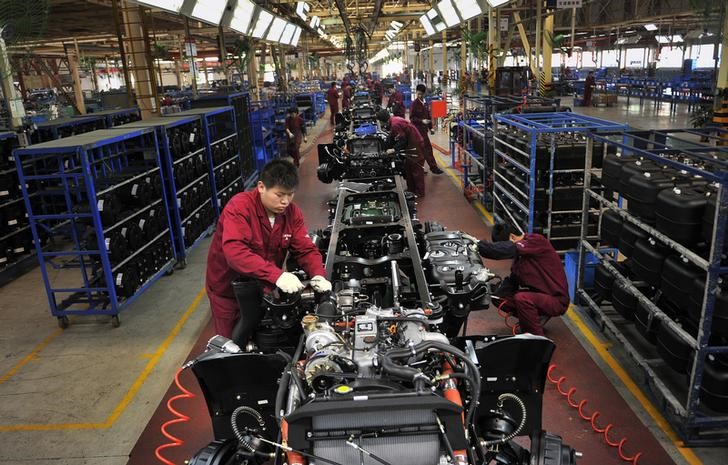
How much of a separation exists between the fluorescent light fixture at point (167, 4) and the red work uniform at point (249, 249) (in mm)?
3322

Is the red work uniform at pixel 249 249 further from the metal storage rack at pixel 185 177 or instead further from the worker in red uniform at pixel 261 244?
the metal storage rack at pixel 185 177

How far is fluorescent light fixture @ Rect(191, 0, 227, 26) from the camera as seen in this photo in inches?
278

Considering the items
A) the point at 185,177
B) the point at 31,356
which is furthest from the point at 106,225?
the point at 185,177

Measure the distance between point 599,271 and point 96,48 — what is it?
1002 inches

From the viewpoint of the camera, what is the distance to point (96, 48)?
2433 centimetres

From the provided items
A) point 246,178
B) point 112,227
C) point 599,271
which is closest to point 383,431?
point 599,271

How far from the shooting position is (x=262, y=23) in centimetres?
1093

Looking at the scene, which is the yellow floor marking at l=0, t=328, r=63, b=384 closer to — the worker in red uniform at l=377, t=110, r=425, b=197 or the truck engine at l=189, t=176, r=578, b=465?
the truck engine at l=189, t=176, r=578, b=465

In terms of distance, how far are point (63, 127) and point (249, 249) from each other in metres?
8.26

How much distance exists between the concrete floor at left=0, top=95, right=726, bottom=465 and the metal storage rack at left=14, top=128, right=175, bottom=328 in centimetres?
28

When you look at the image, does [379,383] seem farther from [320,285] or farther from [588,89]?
[588,89]

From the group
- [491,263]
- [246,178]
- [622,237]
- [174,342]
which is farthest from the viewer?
[246,178]

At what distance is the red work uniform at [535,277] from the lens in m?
5.05

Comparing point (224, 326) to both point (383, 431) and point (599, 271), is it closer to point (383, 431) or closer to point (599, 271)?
point (383, 431)
